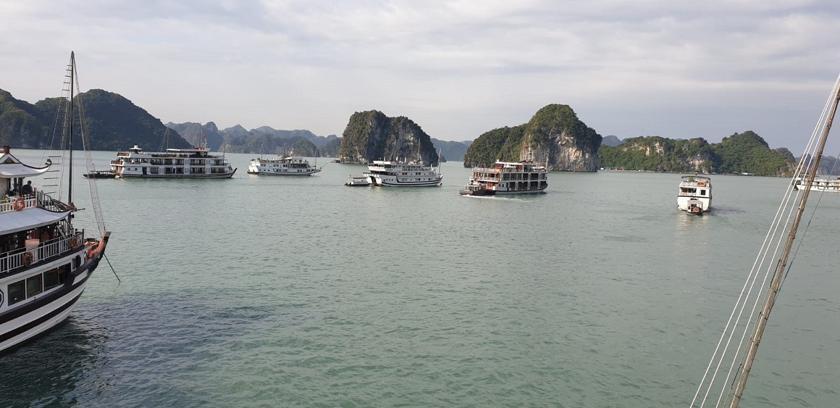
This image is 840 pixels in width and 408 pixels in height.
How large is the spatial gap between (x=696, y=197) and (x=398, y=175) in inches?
3226

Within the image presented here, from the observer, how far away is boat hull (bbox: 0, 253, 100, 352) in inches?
963

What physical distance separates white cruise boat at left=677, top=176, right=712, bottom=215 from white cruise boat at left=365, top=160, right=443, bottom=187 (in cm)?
7685

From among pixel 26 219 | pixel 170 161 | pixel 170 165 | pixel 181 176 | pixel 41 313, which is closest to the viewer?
pixel 41 313

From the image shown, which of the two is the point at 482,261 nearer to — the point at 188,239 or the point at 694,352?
the point at 694,352

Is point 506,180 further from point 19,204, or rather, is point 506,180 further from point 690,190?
point 19,204

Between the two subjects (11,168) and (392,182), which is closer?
(11,168)

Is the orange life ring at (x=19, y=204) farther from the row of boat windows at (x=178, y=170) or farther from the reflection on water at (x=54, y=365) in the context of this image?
the row of boat windows at (x=178, y=170)

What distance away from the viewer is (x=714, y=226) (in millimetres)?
87938

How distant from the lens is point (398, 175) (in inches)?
6299

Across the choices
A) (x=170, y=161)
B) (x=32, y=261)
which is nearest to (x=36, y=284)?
(x=32, y=261)

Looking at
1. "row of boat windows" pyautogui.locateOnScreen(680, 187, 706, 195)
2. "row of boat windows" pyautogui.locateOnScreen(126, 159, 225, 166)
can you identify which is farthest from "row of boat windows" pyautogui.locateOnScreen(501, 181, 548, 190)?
"row of boat windows" pyautogui.locateOnScreen(126, 159, 225, 166)

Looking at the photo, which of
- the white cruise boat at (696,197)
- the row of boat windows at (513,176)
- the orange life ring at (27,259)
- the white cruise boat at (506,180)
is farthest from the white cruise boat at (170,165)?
the orange life ring at (27,259)

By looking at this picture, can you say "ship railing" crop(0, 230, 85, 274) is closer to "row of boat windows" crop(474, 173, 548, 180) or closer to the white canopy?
the white canopy

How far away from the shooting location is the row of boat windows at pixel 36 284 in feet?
82.0
